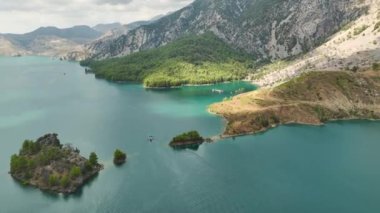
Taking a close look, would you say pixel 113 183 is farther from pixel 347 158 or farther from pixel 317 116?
pixel 317 116

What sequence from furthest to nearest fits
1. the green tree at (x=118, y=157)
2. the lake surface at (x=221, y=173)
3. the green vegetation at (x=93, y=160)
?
the green tree at (x=118, y=157), the green vegetation at (x=93, y=160), the lake surface at (x=221, y=173)

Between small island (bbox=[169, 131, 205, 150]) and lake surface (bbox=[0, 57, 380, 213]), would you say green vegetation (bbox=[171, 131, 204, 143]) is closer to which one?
small island (bbox=[169, 131, 205, 150])

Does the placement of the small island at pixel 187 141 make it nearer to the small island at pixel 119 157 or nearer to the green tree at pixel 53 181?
the small island at pixel 119 157

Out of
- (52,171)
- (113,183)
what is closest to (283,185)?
(113,183)

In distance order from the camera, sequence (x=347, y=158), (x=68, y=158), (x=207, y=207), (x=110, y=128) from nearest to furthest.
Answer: (x=207, y=207) → (x=68, y=158) → (x=347, y=158) → (x=110, y=128)

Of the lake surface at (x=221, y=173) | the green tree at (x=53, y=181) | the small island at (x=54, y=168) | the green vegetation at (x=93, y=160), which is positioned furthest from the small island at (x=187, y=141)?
the green tree at (x=53, y=181)

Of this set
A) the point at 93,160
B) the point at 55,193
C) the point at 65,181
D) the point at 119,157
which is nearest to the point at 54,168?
the point at 65,181
